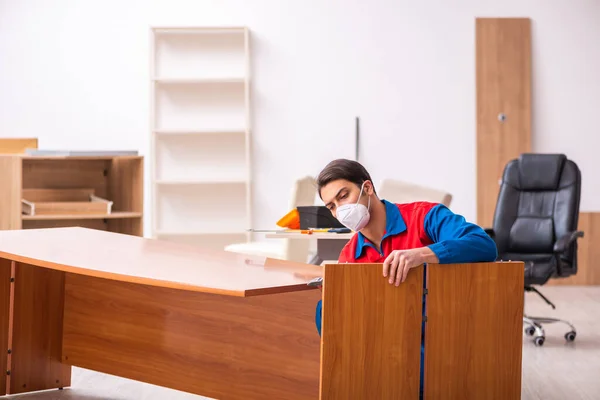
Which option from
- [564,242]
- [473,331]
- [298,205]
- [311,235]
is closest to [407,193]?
[298,205]

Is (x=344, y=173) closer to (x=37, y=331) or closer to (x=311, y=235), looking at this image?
(x=311, y=235)

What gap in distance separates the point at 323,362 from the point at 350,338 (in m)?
0.08

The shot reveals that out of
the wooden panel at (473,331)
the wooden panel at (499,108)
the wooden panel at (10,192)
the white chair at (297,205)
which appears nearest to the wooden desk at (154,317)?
the wooden panel at (473,331)

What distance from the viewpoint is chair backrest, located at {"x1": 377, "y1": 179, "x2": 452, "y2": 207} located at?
5133 mm

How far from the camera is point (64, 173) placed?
483 cm

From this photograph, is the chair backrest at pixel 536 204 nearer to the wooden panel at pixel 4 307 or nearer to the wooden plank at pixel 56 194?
the wooden plank at pixel 56 194

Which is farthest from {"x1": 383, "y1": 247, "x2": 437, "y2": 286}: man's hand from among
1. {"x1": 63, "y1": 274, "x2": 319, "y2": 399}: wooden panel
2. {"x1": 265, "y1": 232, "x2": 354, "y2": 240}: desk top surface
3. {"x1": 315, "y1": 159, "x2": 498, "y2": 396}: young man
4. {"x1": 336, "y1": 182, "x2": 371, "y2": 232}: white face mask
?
{"x1": 265, "y1": 232, "x2": 354, "y2": 240}: desk top surface

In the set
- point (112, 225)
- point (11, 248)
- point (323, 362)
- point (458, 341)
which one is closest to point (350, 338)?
point (323, 362)

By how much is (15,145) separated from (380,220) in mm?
3198

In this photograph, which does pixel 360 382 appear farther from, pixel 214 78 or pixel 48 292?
pixel 214 78

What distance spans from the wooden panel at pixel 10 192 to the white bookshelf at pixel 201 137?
282 cm

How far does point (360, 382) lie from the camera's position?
196cm

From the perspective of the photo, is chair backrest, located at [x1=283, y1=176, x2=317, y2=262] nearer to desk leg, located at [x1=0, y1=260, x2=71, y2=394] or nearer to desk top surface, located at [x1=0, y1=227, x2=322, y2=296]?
desk leg, located at [x1=0, y1=260, x2=71, y2=394]

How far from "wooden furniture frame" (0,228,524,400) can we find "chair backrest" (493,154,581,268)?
8.79 feet
